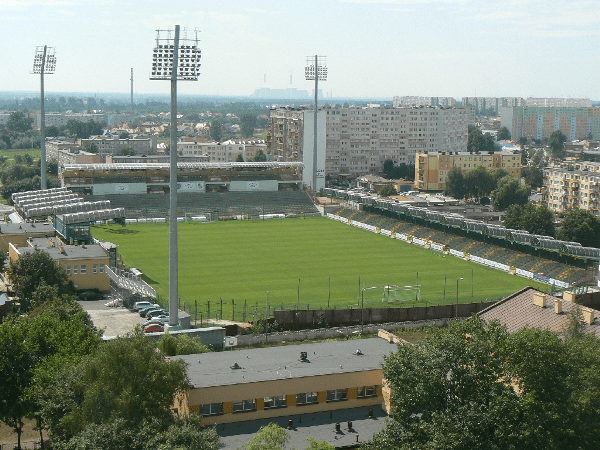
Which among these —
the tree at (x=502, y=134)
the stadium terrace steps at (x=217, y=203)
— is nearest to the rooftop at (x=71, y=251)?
the stadium terrace steps at (x=217, y=203)

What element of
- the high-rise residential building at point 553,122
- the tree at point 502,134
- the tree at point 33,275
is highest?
the high-rise residential building at point 553,122

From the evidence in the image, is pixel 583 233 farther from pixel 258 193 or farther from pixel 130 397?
pixel 130 397

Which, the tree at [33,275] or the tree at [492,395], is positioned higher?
the tree at [492,395]

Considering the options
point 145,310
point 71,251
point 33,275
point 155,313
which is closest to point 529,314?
point 155,313

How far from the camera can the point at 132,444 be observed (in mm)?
15258

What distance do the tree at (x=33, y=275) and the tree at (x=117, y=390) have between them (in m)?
13.9

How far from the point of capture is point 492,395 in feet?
48.8

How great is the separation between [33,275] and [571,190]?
48026 millimetres

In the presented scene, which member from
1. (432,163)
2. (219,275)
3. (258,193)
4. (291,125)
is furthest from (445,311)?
(291,125)

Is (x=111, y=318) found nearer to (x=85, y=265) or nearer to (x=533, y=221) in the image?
(x=85, y=265)

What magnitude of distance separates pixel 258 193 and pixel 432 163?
2099 cm

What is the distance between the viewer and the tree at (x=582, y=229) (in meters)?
51.3

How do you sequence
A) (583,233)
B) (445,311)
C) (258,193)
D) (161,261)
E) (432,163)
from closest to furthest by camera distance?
1. (445,311)
2. (161,261)
3. (583,233)
4. (258,193)
5. (432,163)

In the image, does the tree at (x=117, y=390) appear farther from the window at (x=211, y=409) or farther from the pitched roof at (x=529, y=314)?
the pitched roof at (x=529, y=314)
